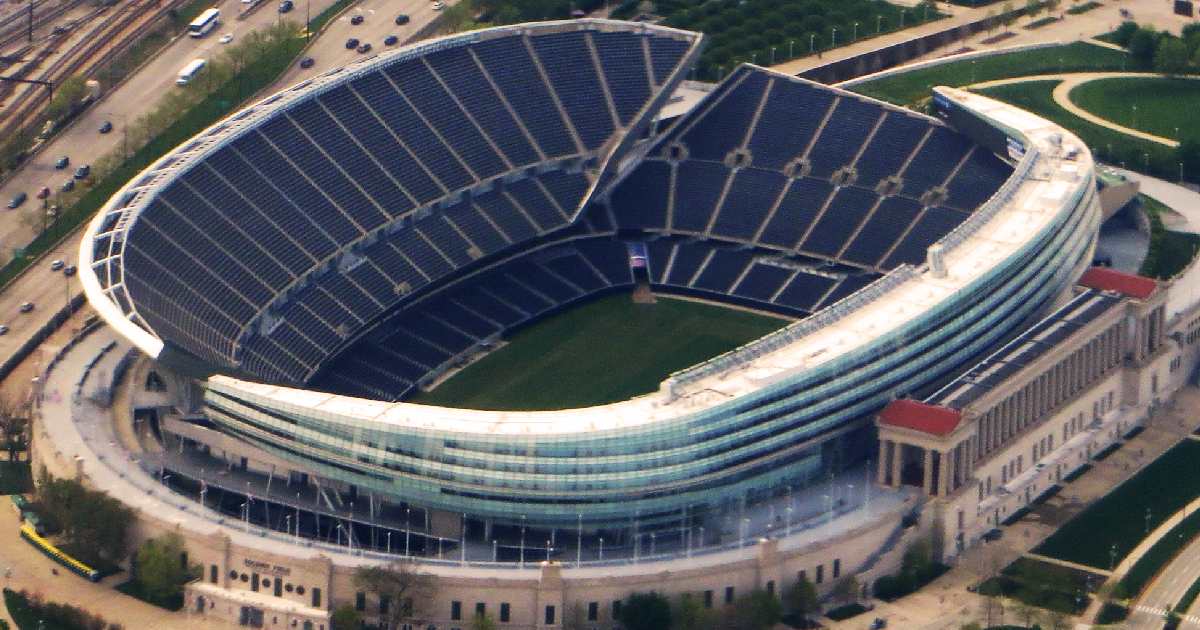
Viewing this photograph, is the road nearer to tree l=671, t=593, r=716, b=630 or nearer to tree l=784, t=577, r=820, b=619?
tree l=784, t=577, r=820, b=619

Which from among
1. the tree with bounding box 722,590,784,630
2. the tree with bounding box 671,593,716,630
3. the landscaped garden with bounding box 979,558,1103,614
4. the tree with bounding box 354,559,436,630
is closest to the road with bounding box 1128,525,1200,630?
the landscaped garden with bounding box 979,558,1103,614

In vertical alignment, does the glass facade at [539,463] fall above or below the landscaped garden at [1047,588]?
above

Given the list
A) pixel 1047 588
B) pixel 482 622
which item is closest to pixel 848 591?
pixel 1047 588

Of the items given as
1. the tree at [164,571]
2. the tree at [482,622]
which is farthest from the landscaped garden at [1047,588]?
the tree at [164,571]

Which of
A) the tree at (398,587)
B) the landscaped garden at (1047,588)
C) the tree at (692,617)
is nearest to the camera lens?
the tree at (398,587)

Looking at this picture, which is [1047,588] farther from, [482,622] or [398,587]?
[398,587]

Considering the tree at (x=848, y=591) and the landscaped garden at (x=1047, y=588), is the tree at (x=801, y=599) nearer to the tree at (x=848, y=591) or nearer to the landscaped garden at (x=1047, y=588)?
the tree at (x=848, y=591)

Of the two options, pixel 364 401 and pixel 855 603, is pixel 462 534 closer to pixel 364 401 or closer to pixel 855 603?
pixel 364 401
